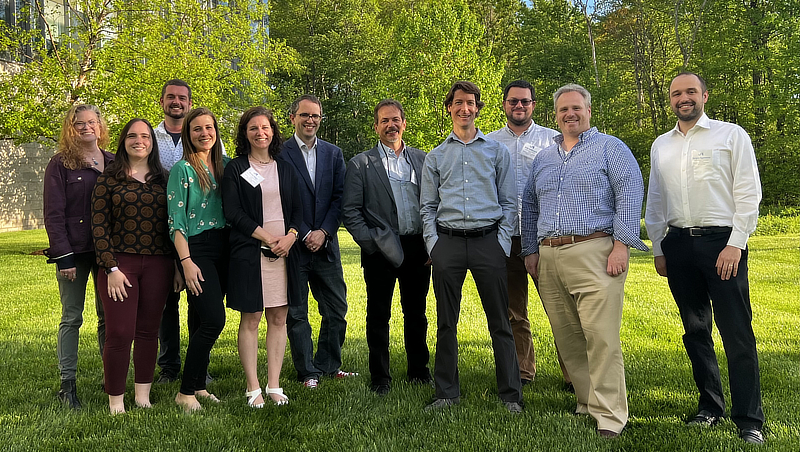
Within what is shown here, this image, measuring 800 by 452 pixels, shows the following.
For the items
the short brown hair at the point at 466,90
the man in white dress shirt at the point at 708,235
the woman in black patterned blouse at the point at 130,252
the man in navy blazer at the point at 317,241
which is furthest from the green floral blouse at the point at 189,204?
the man in white dress shirt at the point at 708,235

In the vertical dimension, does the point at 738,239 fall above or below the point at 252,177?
below

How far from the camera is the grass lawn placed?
384cm

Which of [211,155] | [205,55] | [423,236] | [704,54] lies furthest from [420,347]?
[704,54]

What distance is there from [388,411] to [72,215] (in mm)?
2810

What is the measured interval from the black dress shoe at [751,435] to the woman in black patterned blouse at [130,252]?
4027mm

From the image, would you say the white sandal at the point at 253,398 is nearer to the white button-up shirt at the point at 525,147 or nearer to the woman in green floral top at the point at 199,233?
the woman in green floral top at the point at 199,233

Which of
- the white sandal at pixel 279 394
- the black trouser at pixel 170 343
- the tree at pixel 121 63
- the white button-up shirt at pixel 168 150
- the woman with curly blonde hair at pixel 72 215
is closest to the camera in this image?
the woman with curly blonde hair at pixel 72 215

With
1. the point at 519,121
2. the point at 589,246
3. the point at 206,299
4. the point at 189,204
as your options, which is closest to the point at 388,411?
the point at 206,299

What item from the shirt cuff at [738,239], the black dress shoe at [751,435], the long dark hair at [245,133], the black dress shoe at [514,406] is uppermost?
the long dark hair at [245,133]

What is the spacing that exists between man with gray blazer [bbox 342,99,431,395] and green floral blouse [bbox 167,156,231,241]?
1.00 metres

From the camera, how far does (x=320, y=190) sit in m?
5.20

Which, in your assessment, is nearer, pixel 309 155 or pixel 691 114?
pixel 691 114

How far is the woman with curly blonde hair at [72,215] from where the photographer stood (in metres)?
4.51

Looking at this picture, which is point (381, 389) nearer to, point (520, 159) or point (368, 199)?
point (368, 199)
